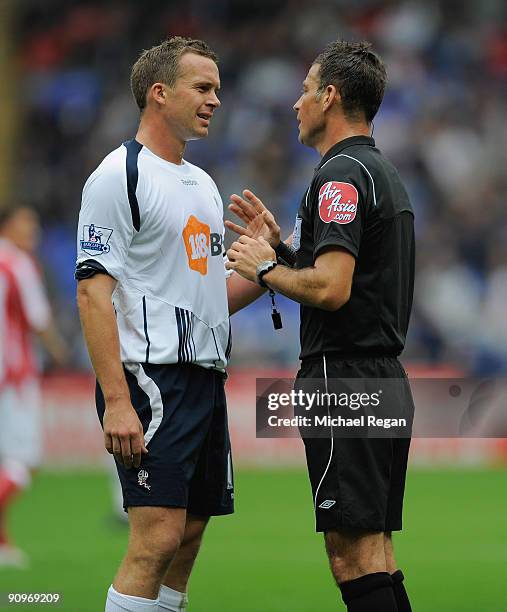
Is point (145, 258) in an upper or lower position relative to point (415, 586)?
upper

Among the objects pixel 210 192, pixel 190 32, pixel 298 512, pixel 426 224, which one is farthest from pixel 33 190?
pixel 210 192

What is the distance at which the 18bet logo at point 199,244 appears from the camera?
4871 millimetres

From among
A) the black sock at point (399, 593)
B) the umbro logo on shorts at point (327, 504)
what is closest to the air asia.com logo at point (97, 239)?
the umbro logo on shorts at point (327, 504)

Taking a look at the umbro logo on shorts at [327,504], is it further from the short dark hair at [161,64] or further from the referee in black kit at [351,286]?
the short dark hair at [161,64]

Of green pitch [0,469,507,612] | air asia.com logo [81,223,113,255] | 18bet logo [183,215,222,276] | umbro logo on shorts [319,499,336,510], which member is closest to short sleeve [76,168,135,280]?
air asia.com logo [81,223,113,255]

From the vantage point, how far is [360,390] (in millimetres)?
4566

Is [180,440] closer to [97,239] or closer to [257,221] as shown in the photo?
[97,239]

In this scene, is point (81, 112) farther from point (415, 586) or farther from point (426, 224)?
point (415, 586)

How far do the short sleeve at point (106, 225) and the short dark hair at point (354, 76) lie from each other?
866mm

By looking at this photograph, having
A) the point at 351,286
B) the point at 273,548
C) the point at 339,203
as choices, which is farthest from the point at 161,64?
the point at 273,548

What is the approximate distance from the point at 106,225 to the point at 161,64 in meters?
0.75

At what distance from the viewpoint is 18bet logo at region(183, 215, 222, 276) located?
4.87 m

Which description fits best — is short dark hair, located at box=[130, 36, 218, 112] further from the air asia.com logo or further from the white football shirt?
the air asia.com logo

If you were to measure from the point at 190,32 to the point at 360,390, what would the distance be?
1539 centimetres
